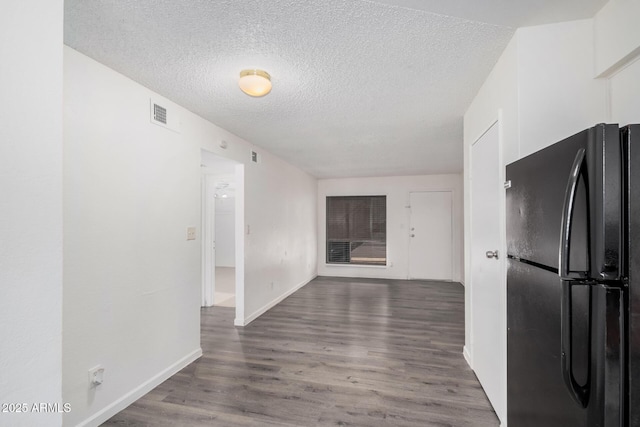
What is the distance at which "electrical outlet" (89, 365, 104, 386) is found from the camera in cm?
189

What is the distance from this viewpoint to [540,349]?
3.78 ft

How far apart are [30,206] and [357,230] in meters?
6.32

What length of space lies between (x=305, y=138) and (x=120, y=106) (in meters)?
2.05

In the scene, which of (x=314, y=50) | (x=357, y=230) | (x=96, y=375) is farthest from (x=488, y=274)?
(x=357, y=230)

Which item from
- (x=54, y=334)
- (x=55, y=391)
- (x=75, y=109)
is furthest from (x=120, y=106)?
(x=55, y=391)

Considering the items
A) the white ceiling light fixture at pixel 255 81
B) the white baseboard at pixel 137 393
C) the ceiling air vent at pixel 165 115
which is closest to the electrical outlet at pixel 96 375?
the white baseboard at pixel 137 393

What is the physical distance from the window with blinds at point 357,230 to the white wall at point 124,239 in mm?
4232

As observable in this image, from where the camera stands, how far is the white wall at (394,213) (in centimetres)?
632

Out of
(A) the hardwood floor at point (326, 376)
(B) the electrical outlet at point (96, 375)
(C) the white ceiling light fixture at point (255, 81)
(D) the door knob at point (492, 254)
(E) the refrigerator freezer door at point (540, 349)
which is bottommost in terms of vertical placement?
(A) the hardwood floor at point (326, 376)

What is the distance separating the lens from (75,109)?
1804 mm

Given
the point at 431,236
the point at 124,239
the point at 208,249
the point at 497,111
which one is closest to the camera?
the point at 497,111

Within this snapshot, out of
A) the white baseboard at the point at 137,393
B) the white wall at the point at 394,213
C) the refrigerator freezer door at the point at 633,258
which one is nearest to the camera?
the refrigerator freezer door at the point at 633,258

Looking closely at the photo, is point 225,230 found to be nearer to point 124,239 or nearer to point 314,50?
point 124,239

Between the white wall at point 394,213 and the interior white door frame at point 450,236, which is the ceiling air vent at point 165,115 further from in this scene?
the interior white door frame at point 450,236
